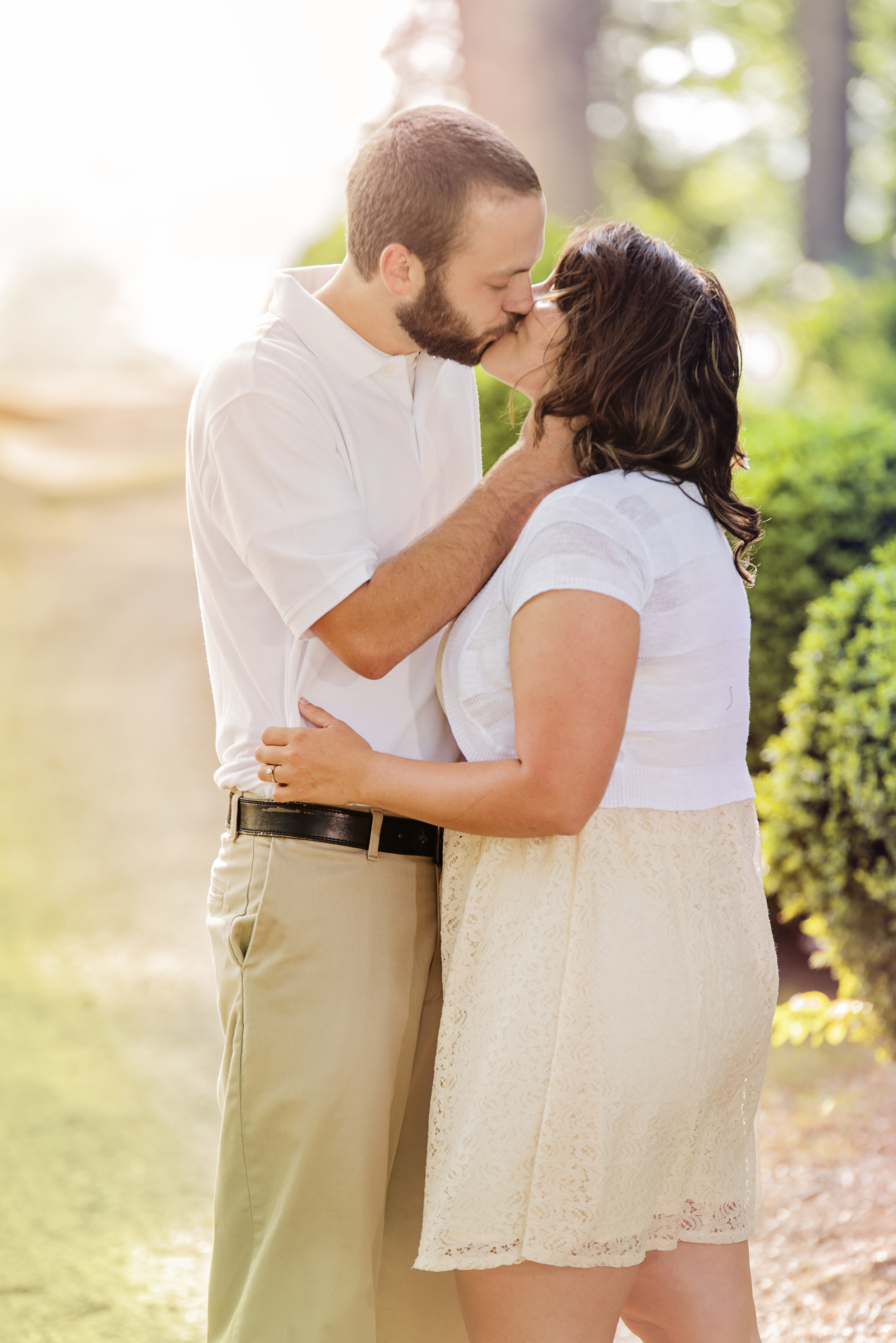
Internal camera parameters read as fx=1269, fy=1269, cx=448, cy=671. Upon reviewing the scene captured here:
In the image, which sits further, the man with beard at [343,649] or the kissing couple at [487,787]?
the man with beard at [343,649]

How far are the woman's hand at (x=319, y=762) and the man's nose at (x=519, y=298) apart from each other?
0.71 metres

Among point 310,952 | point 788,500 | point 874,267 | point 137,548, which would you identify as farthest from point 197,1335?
point 874,267

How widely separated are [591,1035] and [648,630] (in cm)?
57

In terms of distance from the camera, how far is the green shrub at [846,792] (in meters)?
3.80

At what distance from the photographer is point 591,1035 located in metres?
1.78

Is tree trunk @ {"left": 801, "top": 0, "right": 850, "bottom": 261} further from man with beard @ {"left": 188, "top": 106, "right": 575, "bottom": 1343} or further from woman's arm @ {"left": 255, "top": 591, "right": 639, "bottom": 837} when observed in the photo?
woman's arm @ {"left": 255, "top": 591, "right": 639, "bottom": 837}

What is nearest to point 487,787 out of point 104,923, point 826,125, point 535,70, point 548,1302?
point 548,1302

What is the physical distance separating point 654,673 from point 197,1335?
2.35 metres

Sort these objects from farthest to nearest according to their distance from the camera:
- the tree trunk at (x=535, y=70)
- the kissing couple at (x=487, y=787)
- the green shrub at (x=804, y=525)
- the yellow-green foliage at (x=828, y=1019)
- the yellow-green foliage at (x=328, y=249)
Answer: the tree trunk at (x=535, y=70)
the yellow-green foliage at (x=328, y=249)
the green shrub at (x=804, y=525)
the yellow-green foliage at (x=828, y=1019)
the kissing couple at (x=487, y=787)

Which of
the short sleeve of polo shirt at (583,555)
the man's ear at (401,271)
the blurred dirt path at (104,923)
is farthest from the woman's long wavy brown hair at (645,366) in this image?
the blurred dirt path at (104,923)

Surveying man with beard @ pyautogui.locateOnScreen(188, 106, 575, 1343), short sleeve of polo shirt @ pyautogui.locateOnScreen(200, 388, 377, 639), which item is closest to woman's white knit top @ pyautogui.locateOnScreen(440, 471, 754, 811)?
man with beard @ pyautogui.locateOnScreen(188, 106, 575, 1343)

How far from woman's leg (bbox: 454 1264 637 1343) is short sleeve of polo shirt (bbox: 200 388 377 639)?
99 cm

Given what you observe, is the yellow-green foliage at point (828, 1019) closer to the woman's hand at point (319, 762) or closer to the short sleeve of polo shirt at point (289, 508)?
the woman's hand at point (319, 762)

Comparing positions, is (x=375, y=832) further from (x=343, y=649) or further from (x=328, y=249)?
(x=328, y=249)
